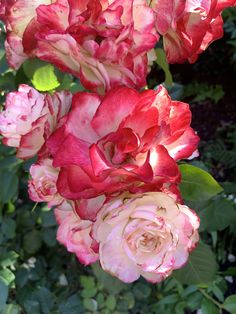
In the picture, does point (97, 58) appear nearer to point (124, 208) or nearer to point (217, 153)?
point (124, 208)

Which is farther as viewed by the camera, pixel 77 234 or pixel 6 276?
pixel 6 276

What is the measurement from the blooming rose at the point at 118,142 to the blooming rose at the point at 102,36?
0.03 m

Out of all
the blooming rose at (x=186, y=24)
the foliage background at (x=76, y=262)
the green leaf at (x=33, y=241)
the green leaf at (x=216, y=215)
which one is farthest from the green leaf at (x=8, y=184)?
the blooming rose at (x=186, y=24)

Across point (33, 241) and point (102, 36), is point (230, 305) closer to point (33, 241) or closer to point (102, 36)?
point (33, 241)

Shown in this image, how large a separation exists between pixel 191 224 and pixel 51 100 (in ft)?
0.66

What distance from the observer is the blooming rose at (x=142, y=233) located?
59cm

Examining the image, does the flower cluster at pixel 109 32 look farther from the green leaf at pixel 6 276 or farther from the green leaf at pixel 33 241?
the green leaf at pixel 33 241

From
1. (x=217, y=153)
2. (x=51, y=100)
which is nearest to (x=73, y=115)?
(x=51, y=100)

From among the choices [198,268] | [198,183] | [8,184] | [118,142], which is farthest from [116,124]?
[8,184]

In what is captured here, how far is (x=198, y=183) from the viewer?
79 cm

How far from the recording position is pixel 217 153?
237 cm

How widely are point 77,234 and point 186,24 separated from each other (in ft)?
0.92

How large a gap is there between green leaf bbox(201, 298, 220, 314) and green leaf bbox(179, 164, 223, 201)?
507 millimetres

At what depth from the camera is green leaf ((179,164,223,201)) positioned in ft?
2.59
